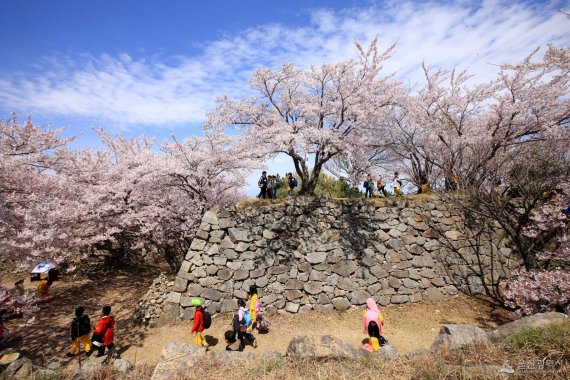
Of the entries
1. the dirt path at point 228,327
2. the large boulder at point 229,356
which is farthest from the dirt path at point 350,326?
the large boulder at point 229,356

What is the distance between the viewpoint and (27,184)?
9875mm

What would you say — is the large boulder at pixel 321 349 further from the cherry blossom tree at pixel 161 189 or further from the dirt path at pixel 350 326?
the cherry blossom tree at pixel 161 189

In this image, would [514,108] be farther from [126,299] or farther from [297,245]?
[126,299]

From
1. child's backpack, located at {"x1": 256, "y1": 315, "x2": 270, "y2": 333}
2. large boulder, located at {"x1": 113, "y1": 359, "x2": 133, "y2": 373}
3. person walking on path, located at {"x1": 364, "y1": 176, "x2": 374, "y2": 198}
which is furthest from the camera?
person walking on path, located at {"x1": 364, "y1": 176, "x2": 374, "y2": 198}

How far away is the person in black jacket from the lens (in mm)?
7082

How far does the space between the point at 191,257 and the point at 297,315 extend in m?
4.14

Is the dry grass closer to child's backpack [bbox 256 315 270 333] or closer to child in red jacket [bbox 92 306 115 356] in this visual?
child in red jacket [bbox 92 306 115 356]

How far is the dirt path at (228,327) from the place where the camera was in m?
7.78

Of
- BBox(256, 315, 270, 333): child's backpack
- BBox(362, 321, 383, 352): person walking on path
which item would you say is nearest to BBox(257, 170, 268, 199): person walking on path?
BBox(256, 315, 270, 333): child's backpack

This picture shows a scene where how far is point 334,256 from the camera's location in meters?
10.2

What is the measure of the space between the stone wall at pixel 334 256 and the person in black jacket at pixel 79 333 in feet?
7.50

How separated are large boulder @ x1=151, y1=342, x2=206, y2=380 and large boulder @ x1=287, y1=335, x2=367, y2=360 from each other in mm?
1764

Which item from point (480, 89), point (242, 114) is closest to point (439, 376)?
point (242, 114)

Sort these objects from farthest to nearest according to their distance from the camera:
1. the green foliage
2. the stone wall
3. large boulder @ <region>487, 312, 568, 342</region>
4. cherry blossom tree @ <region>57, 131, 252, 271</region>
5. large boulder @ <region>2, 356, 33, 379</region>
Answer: cherry blossom tree @ <region>57, 131, 252, 271</region>
the stone wall
large boulder @ <region>2, 356, 33, 379</region>
large boulder @ <region>487, 312, 568, 342</region>
the green foliage
